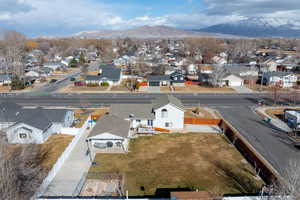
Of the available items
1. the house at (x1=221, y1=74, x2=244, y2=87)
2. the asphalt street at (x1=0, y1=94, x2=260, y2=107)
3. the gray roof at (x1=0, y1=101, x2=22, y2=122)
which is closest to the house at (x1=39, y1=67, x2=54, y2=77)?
the asphalt street at (x1=0, y1=94, x2=260, y2=107)

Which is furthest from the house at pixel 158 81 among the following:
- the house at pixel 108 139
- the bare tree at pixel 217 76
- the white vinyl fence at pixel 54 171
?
the white vinyl fence at pixel 54 171

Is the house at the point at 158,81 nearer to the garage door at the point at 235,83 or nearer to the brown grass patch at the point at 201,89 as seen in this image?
the brown grass patch at the point at 201,89

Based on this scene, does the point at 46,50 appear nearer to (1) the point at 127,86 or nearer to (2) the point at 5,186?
(1) the point at 127,86

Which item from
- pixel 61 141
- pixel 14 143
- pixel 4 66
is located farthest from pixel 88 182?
pixel 4 66

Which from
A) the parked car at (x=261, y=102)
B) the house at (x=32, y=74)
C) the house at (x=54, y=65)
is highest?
the house at (x=54, y=65)

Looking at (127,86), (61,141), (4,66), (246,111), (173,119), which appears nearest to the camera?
(61,141)

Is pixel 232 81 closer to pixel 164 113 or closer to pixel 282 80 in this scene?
pixel 282 80

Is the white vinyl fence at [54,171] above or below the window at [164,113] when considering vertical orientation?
below
